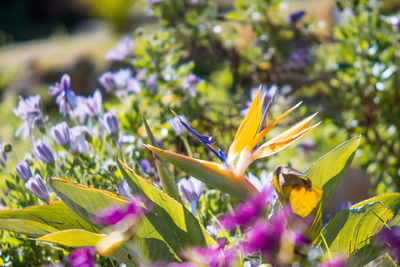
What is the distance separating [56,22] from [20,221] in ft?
37.4

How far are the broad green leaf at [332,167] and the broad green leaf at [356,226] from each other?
8 cm

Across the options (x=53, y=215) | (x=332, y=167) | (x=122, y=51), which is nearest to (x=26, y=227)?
(x=53, y=215)

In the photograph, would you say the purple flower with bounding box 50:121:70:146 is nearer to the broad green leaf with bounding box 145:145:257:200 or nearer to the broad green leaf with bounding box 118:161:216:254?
the broad green leaf with bounding box 118:161:216:254

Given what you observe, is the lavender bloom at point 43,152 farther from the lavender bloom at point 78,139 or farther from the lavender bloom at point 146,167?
the lavender bloom at point 146,167

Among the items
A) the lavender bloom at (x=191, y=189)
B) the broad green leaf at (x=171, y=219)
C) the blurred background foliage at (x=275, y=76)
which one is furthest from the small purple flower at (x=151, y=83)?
the broad green leaf at (x=171, y=219)

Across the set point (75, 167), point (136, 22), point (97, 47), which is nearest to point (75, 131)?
point (75, 167)

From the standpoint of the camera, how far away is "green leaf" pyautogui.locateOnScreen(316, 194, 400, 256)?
3.58 feet

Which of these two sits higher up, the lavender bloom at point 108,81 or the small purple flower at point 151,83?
the lavender bloom at point 108,81

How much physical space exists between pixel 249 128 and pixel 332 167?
0.25 m

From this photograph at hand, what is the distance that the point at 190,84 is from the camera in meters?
2.01

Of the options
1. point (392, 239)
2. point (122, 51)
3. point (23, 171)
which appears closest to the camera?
point (392, 239)

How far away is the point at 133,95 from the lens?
2051 mm

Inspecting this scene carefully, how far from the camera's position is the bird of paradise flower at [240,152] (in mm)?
1007

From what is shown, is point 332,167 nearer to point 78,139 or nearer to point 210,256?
point 210,256
